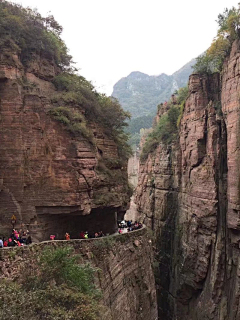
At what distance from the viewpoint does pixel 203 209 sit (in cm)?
2448

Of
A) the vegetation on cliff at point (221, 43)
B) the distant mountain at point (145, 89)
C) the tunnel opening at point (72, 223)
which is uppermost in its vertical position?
the distant mountain at point (145, 89)

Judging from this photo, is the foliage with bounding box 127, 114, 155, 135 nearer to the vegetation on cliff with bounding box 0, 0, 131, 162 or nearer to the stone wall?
the vegetation on cliff with bounding box 0, 0, 131, 162

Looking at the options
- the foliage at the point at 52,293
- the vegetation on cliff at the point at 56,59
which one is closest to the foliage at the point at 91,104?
the vegetation on cliff at the point at 56,59

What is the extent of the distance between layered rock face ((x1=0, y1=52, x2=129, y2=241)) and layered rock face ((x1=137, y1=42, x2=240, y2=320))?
1126cm

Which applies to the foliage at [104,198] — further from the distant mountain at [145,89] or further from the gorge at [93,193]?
the distant mountain at [145,89]

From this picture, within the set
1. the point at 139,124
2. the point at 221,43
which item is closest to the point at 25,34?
the point at 221,43

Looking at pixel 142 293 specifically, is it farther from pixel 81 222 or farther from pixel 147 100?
pixel 147 100

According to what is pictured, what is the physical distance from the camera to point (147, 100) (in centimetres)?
16162

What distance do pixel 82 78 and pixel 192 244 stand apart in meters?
17.5

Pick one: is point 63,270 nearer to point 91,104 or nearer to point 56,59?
point 91,104

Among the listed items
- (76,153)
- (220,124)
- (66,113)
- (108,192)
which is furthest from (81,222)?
(220,124)

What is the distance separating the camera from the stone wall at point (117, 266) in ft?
37.2

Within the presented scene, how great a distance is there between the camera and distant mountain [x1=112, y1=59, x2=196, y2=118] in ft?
506

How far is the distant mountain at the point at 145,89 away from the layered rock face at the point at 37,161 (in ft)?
422
